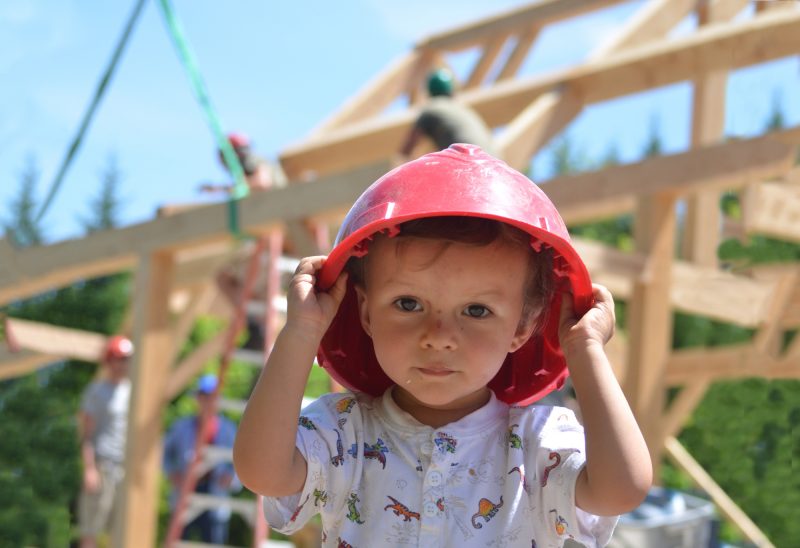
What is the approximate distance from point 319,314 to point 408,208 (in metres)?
0.24

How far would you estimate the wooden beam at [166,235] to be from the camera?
5402 mm

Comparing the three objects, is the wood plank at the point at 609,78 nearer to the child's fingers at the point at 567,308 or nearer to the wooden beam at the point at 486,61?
the wooden beam at the point at 486,61

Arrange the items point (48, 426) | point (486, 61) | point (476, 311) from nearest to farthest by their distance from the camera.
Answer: point (476, 311), point (486, 61), point (48, 426)

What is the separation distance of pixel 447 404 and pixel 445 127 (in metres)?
3.98

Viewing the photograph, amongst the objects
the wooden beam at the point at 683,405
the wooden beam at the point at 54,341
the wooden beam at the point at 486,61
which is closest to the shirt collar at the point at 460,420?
the wooden beam at the point at 683,405

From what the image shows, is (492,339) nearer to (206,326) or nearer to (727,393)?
(727,393)

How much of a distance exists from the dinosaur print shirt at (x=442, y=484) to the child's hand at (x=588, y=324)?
0.15 meters

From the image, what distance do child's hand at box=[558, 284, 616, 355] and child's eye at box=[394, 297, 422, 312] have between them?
26 cm

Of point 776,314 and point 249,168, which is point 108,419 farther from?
point 776,314

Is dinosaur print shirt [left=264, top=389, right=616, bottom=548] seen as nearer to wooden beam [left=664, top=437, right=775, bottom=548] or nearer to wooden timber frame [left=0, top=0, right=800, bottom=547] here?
wooden timber frame [left=0, top=0, right=800, bottom=547]

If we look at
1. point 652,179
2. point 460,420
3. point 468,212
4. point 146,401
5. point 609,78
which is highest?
point 609,78

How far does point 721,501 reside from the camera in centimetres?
740

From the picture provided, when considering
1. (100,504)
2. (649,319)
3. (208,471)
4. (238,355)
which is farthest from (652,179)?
(100,504)

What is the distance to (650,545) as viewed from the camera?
4969 millimetres
